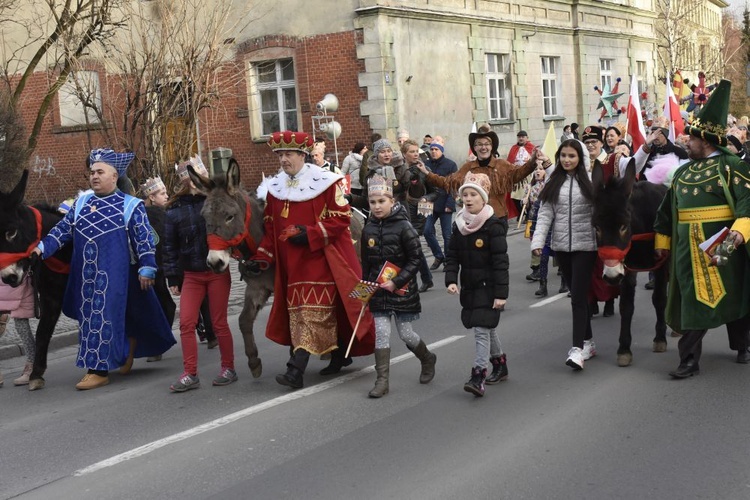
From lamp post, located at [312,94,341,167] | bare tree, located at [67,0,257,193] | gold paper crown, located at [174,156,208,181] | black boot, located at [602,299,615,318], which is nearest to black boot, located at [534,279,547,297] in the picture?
black boot, located at [602,299,615,318]

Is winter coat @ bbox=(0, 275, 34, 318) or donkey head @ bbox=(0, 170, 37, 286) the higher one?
donkey head @ bbox=(0, 170, 37, 286)

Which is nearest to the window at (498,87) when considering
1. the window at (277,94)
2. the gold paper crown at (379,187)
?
the window at (277,94)

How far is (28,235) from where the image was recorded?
812cm

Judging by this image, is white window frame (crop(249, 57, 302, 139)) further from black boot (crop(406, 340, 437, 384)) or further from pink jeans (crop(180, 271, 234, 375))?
black boot (crop(406, 340, 437, 384))

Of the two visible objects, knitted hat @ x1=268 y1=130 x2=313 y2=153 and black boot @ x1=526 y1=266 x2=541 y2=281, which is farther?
black boot @ x1=526 y1=266 x2=541 y2=281

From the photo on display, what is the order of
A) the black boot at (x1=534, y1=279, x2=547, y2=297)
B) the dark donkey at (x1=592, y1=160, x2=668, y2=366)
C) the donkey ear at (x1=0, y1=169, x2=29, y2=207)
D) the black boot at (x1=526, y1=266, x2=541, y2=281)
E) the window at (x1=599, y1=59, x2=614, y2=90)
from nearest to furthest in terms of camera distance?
1. the dark donkey at (x1=592, y1=160, x2=668, y2=366)
2. the donkey ear at (x1=0, y1=169, x2=29, y2=207)
3. the black boot at (x1=534, y1=279, x2=547, y2=297)
4. the black boot at (x1=526, y1=266, x2=541, y2=281)
5. the window at (x1=599, y1=59, x2=614, y2=90)

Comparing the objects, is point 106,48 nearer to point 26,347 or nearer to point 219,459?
point 26,347

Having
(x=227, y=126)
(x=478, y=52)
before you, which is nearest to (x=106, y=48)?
(x=227, y=126)

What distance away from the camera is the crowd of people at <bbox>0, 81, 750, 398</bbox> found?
735 cm

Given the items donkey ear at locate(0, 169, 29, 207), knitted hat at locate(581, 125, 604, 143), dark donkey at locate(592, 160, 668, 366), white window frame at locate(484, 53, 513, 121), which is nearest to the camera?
dark donkey at locate(592, 160, 668, 366)

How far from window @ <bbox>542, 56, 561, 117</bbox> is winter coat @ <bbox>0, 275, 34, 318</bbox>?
83.2ft

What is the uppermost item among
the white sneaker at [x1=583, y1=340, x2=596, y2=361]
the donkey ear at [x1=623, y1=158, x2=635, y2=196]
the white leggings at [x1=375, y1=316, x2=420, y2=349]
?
the donkey ear at [x1=623, y1=158, x2=635, y2=196]

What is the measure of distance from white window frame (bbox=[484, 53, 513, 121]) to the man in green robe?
2126 centimetres

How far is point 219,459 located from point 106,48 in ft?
37.2
